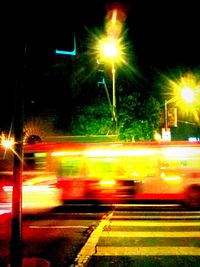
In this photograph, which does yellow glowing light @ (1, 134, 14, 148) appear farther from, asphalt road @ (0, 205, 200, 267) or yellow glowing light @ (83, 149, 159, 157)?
yellow glowing light @ (83, 149, 159, 157)

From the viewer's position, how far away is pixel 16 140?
7.20 meters

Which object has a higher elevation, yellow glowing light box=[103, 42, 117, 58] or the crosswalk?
yellow glowing light box=[103, 42, 117, 58]

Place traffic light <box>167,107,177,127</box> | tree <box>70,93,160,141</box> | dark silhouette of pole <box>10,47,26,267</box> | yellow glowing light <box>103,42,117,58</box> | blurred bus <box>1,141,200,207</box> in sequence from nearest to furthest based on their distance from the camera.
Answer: dark silhouette of pole <box>10,47,26,267</box>
blurred bus <box>1,141,200,207</box>
yellow glowing light <box>103,42,117,58</box>
tree <box>70,93,160,141</box>
traffic light <box>167,107,177,127</box>

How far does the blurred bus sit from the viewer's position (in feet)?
59.3

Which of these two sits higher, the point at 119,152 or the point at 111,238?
the point at 119,152

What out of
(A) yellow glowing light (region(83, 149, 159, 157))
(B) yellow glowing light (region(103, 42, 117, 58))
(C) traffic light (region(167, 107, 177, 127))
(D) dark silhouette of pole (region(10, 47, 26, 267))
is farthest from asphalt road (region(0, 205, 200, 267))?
(C) traffic light (region(167, 107, 177, 127))

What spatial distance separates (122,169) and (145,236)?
7.33m

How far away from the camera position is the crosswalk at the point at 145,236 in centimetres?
930

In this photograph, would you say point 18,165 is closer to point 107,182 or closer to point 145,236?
point 145,236

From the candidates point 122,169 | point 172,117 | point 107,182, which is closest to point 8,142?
point 107,182

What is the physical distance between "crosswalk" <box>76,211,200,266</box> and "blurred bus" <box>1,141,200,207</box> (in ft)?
7.12

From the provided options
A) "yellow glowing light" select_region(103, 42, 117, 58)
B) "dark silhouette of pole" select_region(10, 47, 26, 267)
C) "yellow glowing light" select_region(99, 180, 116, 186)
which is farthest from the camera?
"yellow glowing light" select_region(103, 42, 117, 58)

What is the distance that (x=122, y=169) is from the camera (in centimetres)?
1847

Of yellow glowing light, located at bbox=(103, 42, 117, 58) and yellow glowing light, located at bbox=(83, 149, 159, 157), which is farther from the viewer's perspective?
yellow glowing light, located at bbox=(103, 42, 117, 58)
